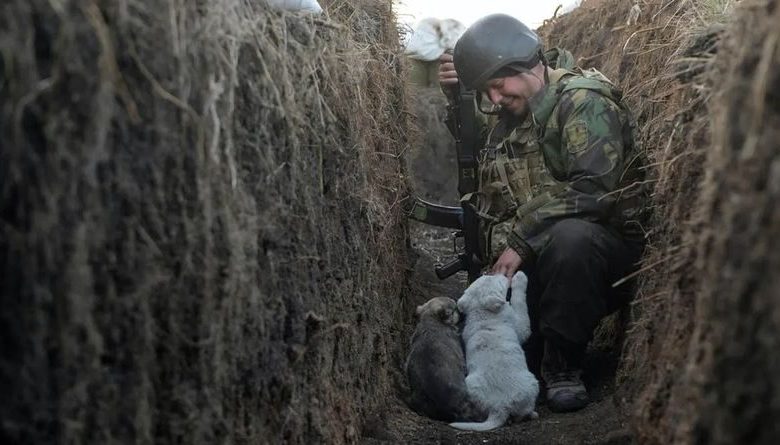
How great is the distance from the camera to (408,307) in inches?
263

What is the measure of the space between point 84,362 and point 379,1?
5075 millimetres

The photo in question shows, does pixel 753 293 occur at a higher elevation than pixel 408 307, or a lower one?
higher

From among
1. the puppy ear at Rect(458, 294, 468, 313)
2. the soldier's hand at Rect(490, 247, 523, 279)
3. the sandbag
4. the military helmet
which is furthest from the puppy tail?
the sandbag

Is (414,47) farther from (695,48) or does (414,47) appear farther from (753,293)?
(753,293)

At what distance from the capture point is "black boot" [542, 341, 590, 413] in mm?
5109

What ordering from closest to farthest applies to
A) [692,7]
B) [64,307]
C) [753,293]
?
[753,293] < [64,307] < [692,7]

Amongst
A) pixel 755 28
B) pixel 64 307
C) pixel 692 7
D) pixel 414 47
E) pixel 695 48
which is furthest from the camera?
pixel 414 47

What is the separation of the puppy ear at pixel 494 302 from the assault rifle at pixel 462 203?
1.28m

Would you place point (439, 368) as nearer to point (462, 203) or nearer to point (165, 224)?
point (462, 203)

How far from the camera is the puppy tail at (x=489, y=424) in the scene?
15.6 ft

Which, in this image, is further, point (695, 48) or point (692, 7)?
point (692, 7)

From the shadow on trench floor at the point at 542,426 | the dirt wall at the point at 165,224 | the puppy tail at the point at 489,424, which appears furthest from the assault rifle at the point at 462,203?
the dirt wall at the point at 165,224

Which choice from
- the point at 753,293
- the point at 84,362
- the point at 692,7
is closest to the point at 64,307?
the point at 84,362

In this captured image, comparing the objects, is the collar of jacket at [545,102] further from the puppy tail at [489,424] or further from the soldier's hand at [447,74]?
the puppy tail at [489,424]
